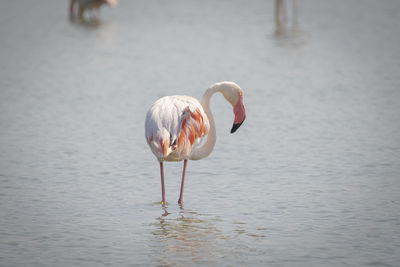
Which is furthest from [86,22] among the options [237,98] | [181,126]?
[181,126]

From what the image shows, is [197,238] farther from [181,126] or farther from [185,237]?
[181,126]

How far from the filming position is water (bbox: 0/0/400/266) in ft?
18.0

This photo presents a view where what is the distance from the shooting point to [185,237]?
18.6 feet

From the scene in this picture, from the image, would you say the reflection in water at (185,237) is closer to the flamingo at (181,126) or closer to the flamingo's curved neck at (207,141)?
the flamingo at (181,126)

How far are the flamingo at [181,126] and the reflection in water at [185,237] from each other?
364 mm

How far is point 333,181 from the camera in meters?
7.23

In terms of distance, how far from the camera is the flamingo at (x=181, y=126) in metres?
6.15

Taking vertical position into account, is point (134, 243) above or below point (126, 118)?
→ below

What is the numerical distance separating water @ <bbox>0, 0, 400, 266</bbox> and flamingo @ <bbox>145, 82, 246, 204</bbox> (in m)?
0.49

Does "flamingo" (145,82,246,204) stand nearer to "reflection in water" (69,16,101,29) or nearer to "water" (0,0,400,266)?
"water" (0,0,400,266)

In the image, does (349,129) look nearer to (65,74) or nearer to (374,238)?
(374,238)

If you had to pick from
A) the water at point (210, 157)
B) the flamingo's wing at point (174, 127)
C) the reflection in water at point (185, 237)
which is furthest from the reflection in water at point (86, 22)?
the reflection in water at point (185, 237)

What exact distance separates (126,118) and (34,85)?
3207mm

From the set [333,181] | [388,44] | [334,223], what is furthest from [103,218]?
[388,44]
